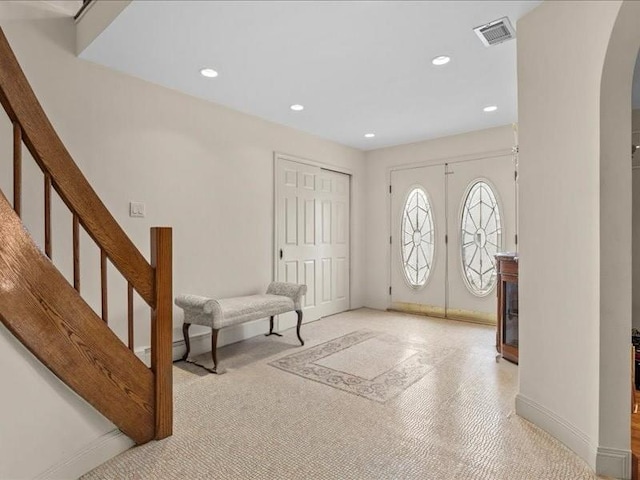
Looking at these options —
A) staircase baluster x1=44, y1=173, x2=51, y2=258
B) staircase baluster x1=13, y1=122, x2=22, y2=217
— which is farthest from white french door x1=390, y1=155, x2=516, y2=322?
staircase baluster x1=13, y1=122, x2=22, y2=217

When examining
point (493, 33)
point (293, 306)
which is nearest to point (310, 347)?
point (293, 306)

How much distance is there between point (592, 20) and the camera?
1.72 m

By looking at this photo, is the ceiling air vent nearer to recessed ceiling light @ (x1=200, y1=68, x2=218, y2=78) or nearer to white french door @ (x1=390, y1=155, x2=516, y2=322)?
recessed ceiling light @ (x1=200, y1=68, x2=218, y2=78)

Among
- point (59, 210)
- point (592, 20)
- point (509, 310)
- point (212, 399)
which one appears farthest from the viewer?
point (509, 310)

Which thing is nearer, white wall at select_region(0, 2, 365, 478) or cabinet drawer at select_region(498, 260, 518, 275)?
white wall at select_region(0, 2, 365, 478)

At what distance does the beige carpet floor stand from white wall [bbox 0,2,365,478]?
15.5 inches

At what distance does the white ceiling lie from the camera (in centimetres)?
214

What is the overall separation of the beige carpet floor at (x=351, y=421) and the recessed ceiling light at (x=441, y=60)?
94.8 inches

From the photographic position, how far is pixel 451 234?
15.8 feet

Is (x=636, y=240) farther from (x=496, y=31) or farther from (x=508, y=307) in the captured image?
(x=496, y=31)

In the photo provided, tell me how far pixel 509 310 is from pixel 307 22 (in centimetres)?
282

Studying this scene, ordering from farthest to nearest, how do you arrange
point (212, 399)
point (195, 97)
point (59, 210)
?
point (195, 97) → point (59, 210) → point (212, 399)

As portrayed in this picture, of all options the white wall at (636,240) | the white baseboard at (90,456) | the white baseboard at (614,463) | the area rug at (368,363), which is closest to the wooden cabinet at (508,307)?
the area rug at (368,363)

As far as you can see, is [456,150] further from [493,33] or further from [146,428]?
[146,428]
